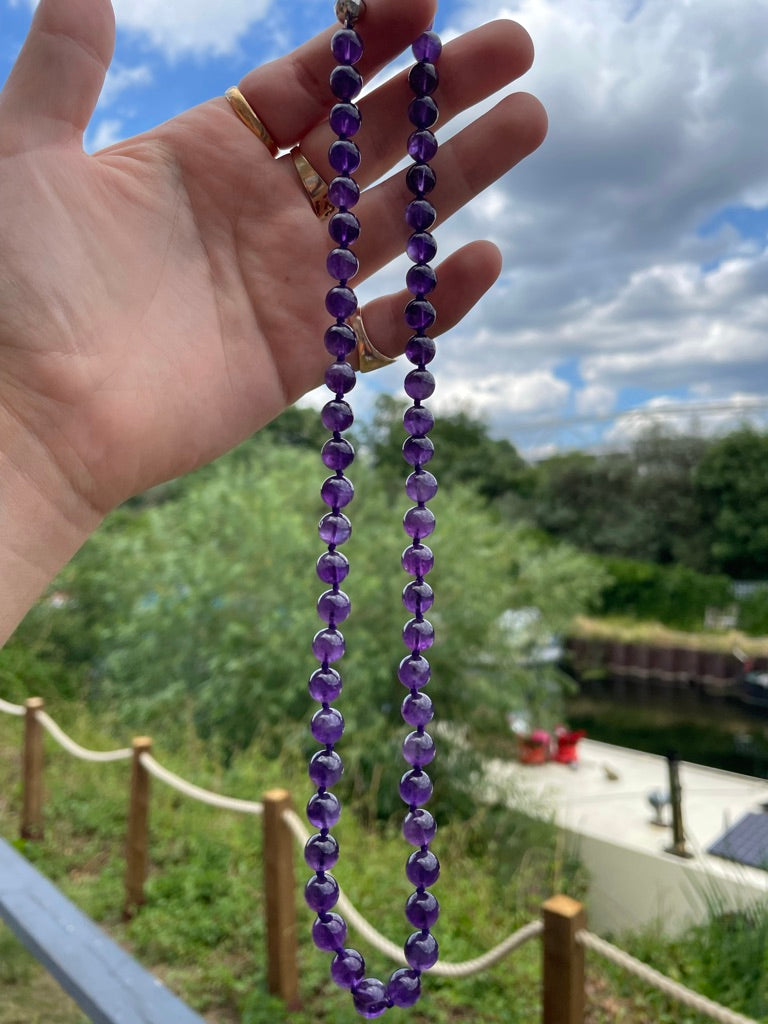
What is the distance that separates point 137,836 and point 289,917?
1.91 ft

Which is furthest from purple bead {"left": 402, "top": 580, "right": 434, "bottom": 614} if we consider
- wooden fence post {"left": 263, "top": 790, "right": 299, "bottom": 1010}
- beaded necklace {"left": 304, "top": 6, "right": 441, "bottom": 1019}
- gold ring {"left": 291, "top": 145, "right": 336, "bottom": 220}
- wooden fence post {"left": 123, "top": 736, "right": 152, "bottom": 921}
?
wooden fence post {"left": 123, "top": 736, "right": 152, "bottom": 921}

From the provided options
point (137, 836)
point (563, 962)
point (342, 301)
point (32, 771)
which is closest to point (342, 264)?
point (342, 301)

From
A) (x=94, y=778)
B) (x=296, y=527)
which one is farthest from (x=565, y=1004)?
(x=296, y=527)

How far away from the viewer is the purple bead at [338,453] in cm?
56

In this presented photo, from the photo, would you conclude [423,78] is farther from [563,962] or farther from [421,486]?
[563,962]

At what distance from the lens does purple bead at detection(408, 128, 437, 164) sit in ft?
1.81

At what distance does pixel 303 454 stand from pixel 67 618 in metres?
1.50

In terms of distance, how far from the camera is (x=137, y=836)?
6.72 feet

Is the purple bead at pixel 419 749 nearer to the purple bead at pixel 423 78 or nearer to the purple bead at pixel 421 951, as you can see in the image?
the purple bead at pixel 421 951

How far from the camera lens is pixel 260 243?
2.21ft

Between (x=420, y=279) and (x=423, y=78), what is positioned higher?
(x=423, y=78)

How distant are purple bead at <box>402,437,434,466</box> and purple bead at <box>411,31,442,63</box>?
246 mm

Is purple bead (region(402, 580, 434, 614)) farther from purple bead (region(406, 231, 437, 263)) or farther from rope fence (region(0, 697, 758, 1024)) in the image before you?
rope fence (region(0, 697, 758, 1024))

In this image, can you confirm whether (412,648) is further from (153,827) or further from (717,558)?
(717,558)
